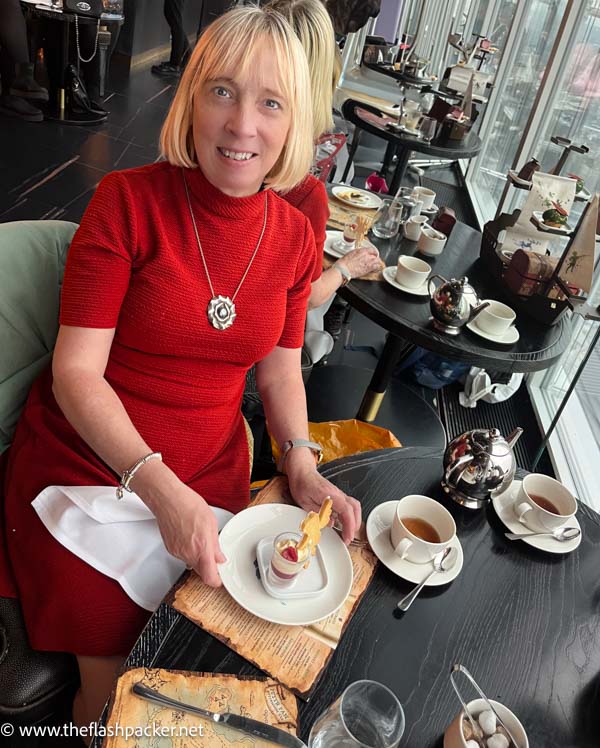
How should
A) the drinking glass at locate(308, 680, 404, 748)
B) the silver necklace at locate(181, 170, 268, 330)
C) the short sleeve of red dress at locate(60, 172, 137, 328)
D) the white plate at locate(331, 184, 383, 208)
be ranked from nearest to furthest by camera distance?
the drinking glass at locate(308, 680, 404, 748), the short sleeve of red dress at locate(60, 172, 137, 328), the silver necklace at locate(181, 170, 268, 330), the white plate at locate(331, 184, 383, 208)

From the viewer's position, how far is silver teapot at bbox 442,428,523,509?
1.21 metres

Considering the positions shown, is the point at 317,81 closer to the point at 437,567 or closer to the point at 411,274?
the point at 411,274

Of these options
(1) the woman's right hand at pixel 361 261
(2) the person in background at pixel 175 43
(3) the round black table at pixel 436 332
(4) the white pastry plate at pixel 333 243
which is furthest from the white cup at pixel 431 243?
(2) the person in background at pixel 175 43

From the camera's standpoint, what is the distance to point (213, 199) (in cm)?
129

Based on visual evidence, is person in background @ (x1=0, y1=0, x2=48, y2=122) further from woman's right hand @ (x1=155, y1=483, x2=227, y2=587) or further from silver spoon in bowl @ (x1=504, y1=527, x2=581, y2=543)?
silver spoon in bowl @ (x1=504, y1=527, x2=581, y2=543)

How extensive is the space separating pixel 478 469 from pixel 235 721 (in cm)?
65

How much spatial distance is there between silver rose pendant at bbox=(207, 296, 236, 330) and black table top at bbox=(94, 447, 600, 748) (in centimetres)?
39

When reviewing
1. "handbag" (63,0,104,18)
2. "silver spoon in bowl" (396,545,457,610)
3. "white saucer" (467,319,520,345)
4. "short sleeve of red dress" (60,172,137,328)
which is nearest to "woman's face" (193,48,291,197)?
"short sleeve of red dress" (60,172,137,328)

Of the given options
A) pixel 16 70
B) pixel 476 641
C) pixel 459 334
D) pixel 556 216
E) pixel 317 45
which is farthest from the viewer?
pixel 16 70

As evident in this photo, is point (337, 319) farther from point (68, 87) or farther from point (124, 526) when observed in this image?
point (68, 87)

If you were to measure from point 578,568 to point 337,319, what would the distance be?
2049mm

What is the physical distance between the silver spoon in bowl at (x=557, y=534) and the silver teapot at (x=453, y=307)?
2.64 ft

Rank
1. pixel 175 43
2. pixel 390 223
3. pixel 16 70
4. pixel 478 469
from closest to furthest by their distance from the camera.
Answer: pixel 478 469, pixel 390 223, pixel 16 70, pixel 175 43

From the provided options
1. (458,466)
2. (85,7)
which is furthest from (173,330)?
(85,7)
